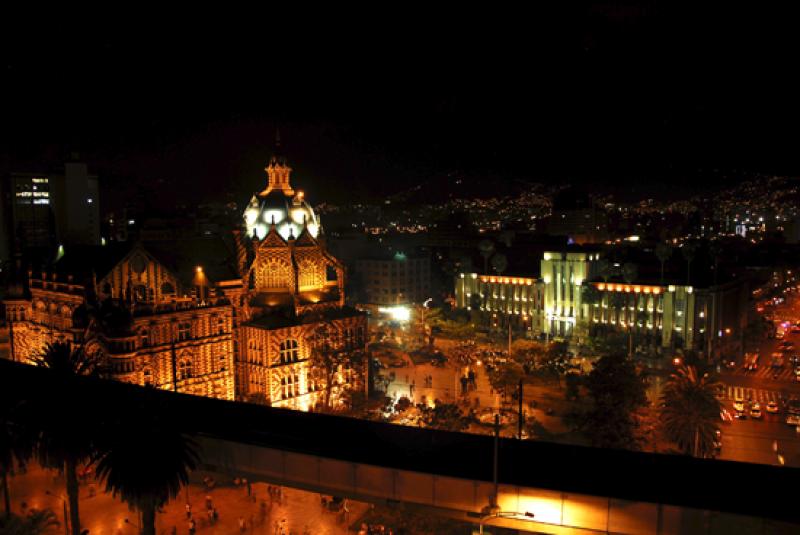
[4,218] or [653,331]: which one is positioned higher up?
[4,218]

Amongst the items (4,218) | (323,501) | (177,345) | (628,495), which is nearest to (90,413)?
(323,501)

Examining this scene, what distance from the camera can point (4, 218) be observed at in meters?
132

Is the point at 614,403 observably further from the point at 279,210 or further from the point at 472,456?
the point at 279,210

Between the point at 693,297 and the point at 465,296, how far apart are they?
35089mm

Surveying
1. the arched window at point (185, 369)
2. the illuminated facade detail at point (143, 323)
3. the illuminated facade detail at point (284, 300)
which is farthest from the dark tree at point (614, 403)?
the arched window at point (185, 369)

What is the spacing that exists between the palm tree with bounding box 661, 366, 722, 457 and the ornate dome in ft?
124

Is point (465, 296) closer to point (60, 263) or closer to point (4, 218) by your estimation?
point (60, 263)

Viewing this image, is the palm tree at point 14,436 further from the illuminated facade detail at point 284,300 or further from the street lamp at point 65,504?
the illuminated facade detail at point 284,300

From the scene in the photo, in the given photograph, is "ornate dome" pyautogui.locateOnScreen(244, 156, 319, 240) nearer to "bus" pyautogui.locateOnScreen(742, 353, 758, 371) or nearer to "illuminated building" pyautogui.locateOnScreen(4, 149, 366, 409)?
"illuminated building" pyautogui.locateOnScreen(4, 149, 366, 409)

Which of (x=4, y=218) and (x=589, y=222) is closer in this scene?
(x=4, y=218)

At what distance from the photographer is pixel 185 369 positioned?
54688 millimetres

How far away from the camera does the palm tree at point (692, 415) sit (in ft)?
127

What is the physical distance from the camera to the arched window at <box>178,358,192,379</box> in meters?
54.2

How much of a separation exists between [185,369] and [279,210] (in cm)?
1978
